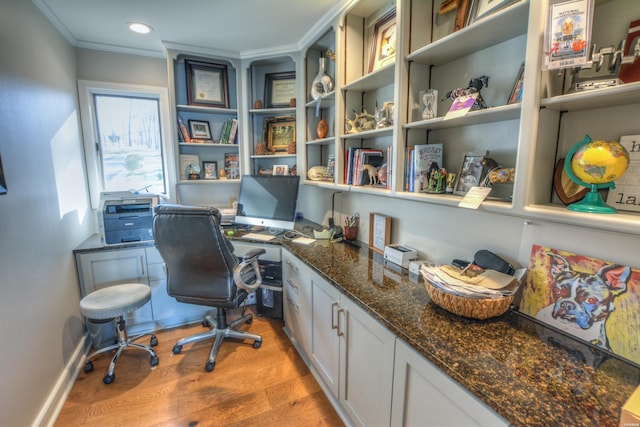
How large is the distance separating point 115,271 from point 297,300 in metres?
1.44

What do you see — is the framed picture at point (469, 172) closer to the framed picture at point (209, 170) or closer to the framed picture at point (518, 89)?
the framed picture at point (518, 89)

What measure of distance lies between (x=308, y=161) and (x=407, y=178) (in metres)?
1.29

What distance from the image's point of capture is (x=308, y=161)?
2678 millimetres

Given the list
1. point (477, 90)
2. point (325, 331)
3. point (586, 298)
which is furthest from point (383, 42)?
point (325, 331)

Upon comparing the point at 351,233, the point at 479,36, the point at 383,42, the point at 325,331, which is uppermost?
the point at 383,42

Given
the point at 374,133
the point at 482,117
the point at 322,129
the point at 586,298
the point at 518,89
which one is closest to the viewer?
the point at 586,298

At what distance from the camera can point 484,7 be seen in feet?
3.92

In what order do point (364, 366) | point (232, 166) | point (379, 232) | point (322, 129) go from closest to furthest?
point (364, 366) → point (379, 232) → point (322, 129) → point (232, 166)

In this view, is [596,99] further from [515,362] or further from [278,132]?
[278,132]

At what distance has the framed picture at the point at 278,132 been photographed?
2926 mm

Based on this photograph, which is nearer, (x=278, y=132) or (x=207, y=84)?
(x=207, y=84)

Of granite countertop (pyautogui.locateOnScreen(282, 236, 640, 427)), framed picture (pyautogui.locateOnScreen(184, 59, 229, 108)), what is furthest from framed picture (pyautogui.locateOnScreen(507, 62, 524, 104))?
framed picture (pyautogui.locateOnScreen(184, 59, 229, 108))

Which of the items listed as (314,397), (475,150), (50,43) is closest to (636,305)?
(475,150)

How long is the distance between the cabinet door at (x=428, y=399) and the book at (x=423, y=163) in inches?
29.6
